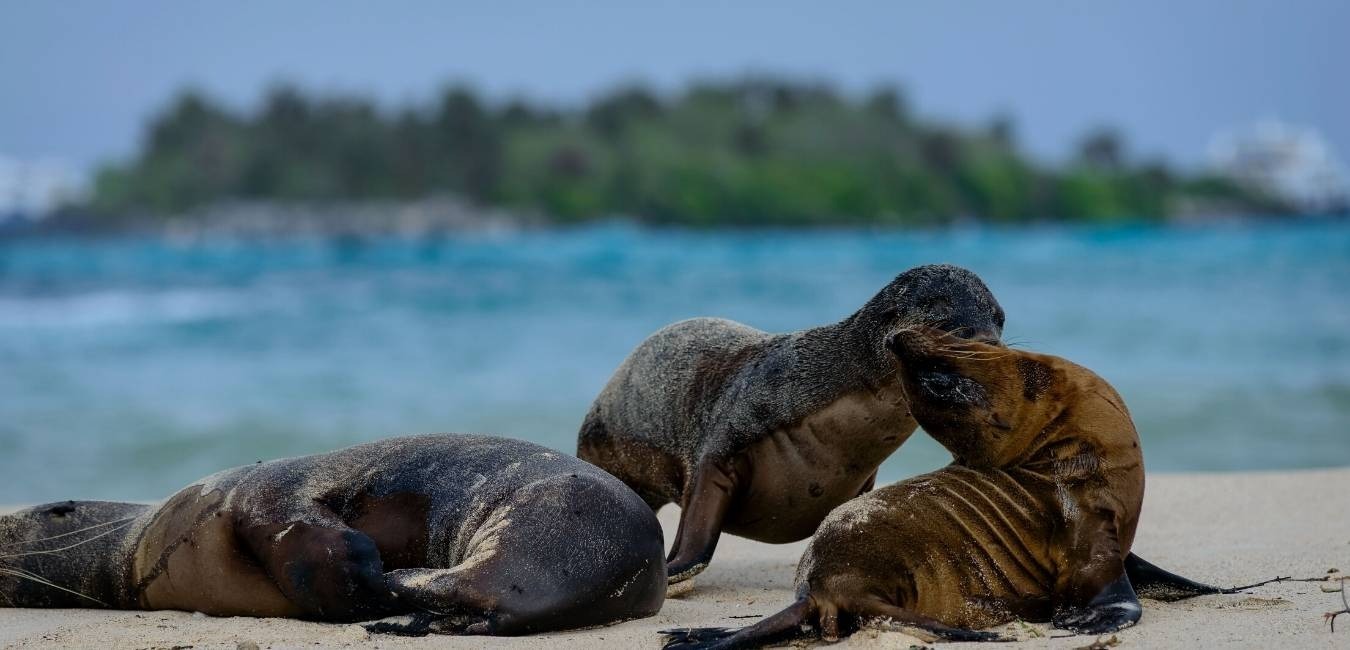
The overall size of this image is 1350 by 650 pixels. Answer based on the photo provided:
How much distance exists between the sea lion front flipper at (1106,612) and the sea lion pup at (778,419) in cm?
106

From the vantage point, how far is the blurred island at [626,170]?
77.0 m

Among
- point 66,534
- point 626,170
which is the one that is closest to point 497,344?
point 66,534

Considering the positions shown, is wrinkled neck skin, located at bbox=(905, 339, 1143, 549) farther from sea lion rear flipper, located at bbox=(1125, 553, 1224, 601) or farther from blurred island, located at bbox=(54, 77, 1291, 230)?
blurred island, located at bbox=(54, 77, 1291, 230)

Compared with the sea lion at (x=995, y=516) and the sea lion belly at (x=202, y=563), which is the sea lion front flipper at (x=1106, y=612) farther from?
the sea lion belly at (x=202, y=563)

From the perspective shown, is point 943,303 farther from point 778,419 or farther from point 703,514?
point 703,514

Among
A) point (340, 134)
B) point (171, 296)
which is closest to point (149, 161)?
point (340, 134)

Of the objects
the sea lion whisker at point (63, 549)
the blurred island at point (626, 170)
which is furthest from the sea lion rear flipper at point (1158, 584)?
the blurred island at point (626, 170)

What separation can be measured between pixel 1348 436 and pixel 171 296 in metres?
24.2

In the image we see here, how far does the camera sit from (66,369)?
18.1 m

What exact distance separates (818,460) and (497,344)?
14.7m

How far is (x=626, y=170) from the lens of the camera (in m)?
79.1

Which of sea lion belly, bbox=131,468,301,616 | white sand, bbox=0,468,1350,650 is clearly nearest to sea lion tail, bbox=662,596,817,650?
white sand, bbox=0,468,1350,650

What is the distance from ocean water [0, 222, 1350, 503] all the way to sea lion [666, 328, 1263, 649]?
5219mm

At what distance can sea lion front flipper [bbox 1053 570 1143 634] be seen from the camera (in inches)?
160
